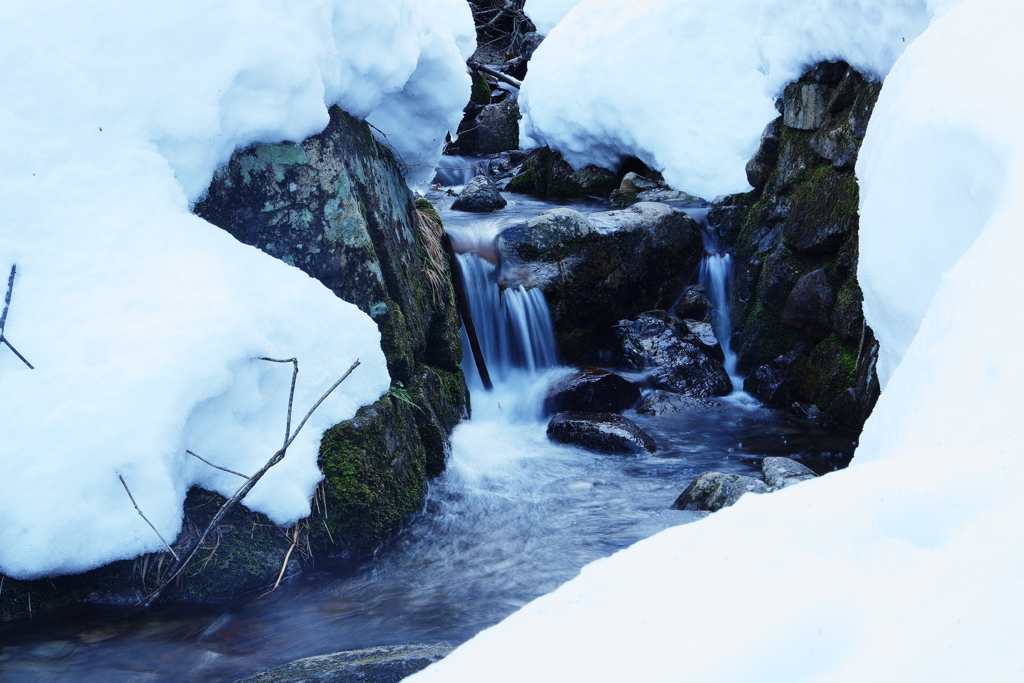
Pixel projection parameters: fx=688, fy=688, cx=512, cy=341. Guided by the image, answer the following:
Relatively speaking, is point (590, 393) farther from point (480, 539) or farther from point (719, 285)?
point (480, 539)

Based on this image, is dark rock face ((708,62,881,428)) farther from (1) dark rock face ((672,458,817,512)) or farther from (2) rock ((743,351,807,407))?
(1) dark rock face ((672,458,817,512))

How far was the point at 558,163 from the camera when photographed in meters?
11.2

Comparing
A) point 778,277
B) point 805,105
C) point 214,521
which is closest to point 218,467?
point 214,521

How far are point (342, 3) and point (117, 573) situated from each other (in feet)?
10.5

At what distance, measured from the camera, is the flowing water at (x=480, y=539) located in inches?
100

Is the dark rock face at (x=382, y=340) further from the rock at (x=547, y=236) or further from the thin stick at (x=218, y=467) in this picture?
the rock at (x=547, y=236)

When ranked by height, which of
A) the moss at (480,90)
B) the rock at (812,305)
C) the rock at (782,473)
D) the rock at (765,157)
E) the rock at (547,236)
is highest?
the moss at (480,90)

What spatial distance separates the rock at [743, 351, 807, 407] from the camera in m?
6.26

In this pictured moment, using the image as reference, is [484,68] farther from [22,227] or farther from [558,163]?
[22,227]

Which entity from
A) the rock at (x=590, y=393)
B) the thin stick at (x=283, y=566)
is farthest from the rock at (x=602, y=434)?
the thin stick at (x=283, y=566)

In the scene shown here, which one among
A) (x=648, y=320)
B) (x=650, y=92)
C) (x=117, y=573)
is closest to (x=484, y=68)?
(x=650, y=92)

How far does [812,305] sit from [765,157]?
6.18 ft

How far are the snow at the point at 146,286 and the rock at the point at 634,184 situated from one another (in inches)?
249

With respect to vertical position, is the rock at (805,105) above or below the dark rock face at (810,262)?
above
